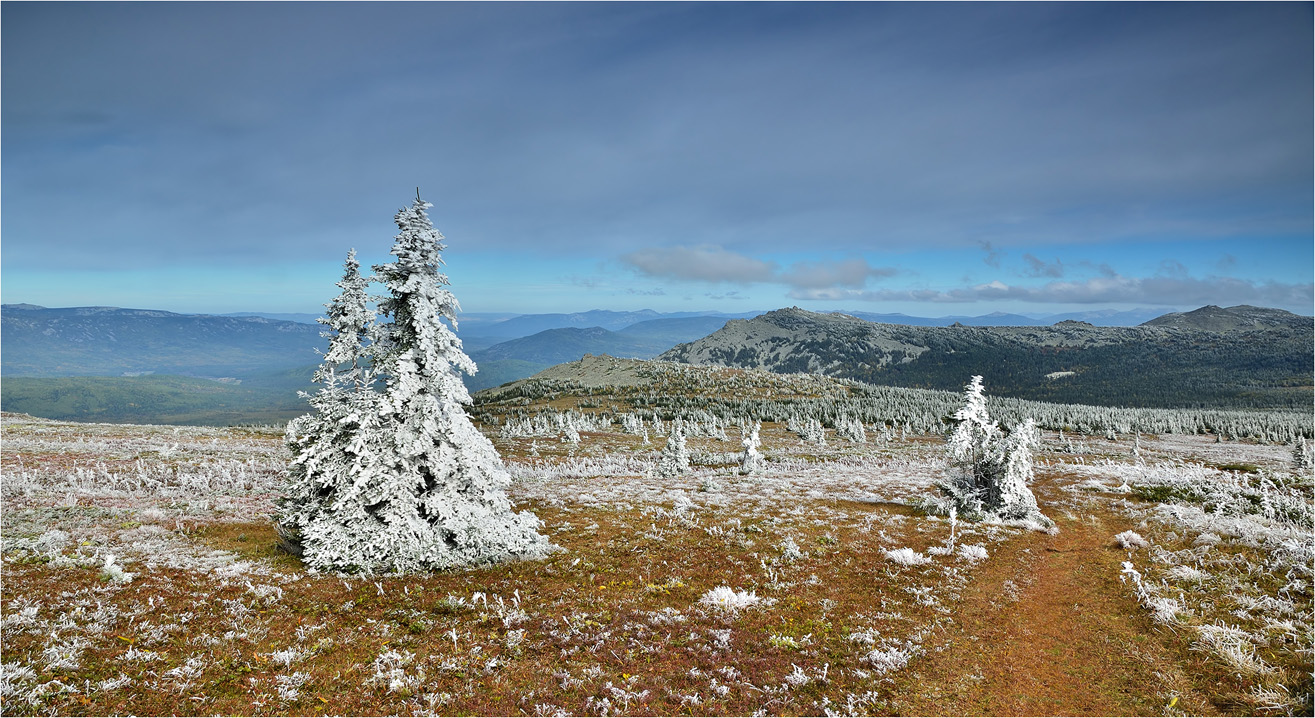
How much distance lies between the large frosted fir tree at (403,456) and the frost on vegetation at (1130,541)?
913 inches

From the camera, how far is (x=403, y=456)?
1517 centimetres

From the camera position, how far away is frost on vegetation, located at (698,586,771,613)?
14.2 m

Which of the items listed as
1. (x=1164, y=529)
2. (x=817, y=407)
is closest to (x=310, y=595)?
(x=1164, y=529)

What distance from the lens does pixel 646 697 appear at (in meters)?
9.99

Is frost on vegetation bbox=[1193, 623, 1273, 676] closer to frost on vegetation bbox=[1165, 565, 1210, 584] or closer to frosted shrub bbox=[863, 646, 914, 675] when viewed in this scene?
frost on vegetation bbox=[1165, 565, 1210, 584]

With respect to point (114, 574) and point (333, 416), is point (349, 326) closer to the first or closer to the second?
point (333, 416)

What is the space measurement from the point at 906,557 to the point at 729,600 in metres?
7.81

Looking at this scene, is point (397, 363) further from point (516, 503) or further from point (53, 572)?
point (516, 503)

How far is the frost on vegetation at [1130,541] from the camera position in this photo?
1950 cm

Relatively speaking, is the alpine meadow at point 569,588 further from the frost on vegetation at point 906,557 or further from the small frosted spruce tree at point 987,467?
the frost on vegetation at point 906,557

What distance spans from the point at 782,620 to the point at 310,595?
12.4m

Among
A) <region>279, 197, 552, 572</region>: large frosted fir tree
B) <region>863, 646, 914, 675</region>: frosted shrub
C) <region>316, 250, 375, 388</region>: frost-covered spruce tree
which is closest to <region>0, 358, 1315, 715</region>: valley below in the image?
<region>863, 646, 914, 675</region>: frosted shrub

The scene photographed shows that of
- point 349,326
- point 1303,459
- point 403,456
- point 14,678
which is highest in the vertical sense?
point 349,326

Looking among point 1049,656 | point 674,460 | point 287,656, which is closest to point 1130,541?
point 1049,656
